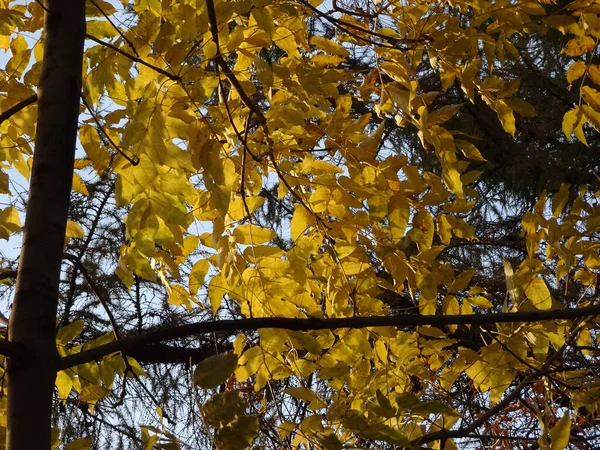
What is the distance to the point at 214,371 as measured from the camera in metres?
0.93

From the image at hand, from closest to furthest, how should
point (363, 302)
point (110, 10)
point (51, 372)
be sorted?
point (51, 372)
point (110, 10)
point (363, 302)

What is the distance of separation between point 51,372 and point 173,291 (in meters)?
0.76

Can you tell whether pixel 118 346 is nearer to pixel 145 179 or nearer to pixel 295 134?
pixel 145 179

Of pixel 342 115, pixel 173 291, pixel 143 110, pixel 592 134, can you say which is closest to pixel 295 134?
pixel 342 115

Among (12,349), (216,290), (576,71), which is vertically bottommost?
(12,349)

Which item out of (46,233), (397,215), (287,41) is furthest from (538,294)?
(46,233)

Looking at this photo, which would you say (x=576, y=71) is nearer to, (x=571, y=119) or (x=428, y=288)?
(x=571, y=119)

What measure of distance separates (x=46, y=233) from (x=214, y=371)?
0.37 m

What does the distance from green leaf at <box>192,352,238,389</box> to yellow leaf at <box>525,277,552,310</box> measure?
803 millimetres

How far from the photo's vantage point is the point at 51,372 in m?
1.05

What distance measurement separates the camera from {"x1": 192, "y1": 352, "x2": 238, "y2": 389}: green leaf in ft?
3.04

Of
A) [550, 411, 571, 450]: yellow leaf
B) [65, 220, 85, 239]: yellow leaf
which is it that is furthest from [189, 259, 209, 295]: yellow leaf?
[550, 411, 571, 450]: yellow leaf

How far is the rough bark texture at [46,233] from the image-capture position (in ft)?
3.35

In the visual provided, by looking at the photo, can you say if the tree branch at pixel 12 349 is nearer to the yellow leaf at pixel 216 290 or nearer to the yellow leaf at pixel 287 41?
the yellow leaf at pixel 216 290
